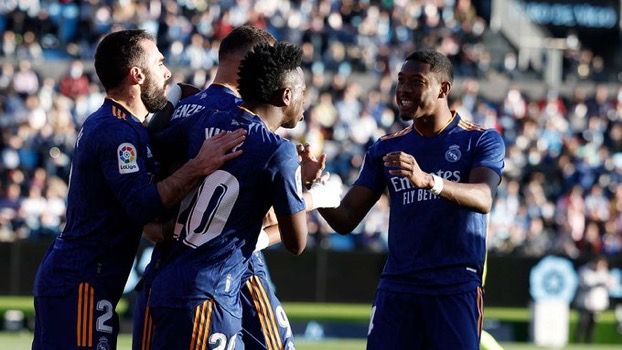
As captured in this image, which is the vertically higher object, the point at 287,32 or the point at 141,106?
the point at 287,32

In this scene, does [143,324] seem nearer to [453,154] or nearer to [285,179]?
[285,179]

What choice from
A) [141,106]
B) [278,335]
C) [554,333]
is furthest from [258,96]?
[554,333]

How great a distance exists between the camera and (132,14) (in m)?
28.2

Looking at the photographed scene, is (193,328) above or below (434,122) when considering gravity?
below

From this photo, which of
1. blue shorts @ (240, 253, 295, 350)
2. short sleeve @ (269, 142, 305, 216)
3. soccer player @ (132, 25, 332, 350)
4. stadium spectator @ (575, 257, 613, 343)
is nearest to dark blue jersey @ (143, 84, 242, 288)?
soccer player @ (132, 25, 332, 350)

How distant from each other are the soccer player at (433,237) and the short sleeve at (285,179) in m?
1.56

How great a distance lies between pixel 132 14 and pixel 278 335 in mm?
21234

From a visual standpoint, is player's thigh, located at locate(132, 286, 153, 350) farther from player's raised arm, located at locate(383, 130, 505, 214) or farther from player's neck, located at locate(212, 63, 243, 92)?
player's raised arm, located at locate(383, 130, 505, 214)

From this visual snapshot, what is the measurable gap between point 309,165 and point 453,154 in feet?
3.74

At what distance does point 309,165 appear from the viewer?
24.8 feet

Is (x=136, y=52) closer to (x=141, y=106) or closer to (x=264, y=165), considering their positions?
(x=141, y=106)

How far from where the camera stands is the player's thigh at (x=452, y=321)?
26.9ft

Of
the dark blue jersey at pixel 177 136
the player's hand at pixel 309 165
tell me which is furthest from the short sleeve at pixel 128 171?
the player's hand at pixel 309 165

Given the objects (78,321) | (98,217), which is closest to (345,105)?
(98,217)
